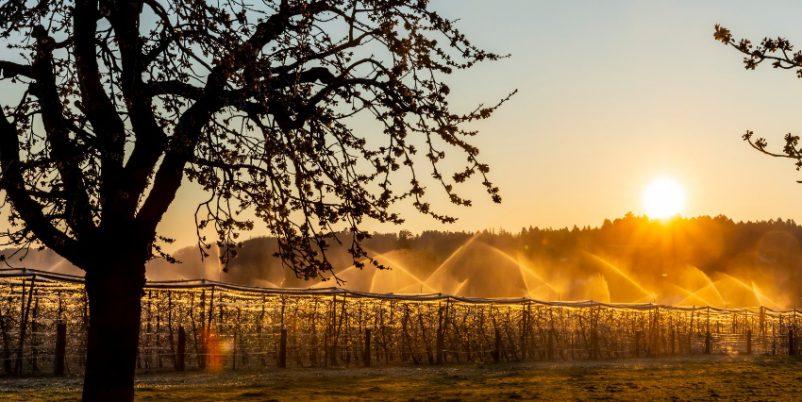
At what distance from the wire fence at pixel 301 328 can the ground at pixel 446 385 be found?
9.96 feet

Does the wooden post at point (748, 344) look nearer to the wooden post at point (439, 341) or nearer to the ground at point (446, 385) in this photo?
the ground at point (446, 385)

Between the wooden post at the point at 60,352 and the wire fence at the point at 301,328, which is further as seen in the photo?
the wire fence at the point at 301,328

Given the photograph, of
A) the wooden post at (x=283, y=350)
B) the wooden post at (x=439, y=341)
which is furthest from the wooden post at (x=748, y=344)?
the wooden post at (x=283, y=350)

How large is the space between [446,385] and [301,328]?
14.4 m

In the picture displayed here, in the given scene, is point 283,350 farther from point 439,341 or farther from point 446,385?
point 446,385

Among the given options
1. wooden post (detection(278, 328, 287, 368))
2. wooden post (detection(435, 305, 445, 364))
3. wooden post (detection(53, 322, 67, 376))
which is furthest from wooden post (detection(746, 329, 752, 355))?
wooden post (detection(53, 322, 67, 376))

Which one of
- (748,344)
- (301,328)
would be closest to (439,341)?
(301,328)

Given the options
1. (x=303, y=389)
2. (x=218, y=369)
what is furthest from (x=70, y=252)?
(x=218, y=369)

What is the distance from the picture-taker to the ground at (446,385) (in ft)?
79.2

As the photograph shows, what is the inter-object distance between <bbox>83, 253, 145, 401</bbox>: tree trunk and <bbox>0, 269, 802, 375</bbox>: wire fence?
17169 mm

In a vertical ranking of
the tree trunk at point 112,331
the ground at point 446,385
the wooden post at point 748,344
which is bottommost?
the ground at point 446,385

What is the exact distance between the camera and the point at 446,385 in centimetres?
2811

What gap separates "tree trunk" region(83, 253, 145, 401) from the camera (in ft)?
44.5

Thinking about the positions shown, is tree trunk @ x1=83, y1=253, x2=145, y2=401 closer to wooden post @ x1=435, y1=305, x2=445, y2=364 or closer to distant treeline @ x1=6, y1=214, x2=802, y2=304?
wooden post @ x1=435, y1=305, x2=445, y2=364
